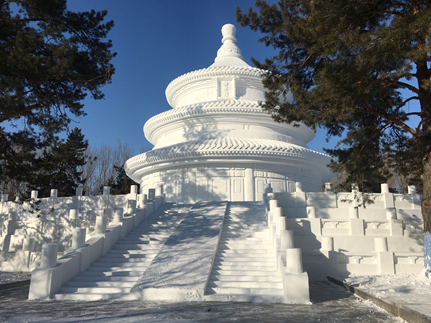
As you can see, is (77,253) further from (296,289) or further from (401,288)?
(401,288)

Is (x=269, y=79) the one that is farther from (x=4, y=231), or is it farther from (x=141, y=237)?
(x=4, y=231)

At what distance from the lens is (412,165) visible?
30.2ft

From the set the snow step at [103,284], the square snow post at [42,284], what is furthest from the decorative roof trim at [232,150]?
the square snow post at [42,284]

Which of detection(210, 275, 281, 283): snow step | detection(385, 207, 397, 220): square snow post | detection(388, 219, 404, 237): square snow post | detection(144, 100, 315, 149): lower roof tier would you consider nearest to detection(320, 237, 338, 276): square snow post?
detection(388, 219, 404, 237): square snow post

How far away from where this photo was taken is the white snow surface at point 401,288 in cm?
559

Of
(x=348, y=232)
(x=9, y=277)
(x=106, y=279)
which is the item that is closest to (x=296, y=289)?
(x=106, y=279)

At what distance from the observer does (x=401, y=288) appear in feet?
22.9

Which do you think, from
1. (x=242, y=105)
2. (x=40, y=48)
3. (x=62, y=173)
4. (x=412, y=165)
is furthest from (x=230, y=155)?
(x=62, y=173)

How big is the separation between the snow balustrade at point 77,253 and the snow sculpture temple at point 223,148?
501 cm

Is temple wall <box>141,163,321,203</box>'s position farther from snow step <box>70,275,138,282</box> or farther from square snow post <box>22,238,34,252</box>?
snow step <box>70,275,138,282</box>

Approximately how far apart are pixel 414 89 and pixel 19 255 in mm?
11591

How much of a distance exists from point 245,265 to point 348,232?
12.2 feet

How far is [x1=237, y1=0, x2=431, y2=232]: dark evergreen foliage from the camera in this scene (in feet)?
20.6

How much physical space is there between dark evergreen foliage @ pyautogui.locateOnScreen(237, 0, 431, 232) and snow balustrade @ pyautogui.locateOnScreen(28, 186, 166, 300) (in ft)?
16.9
